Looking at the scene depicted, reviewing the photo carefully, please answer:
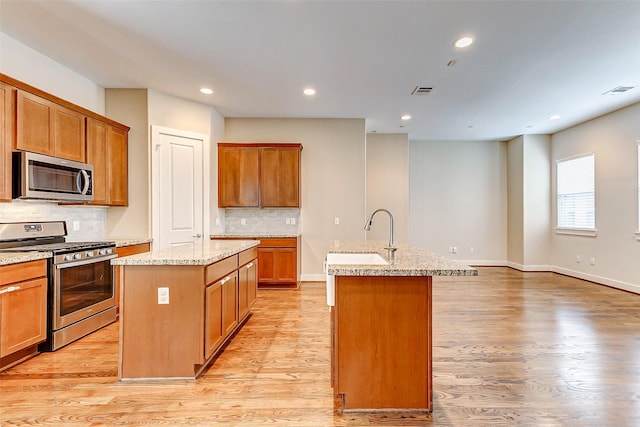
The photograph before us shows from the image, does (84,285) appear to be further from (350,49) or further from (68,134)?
(350,49)

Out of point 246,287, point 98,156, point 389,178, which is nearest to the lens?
point 246,287

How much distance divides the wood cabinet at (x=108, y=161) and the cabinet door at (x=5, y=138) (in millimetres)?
863

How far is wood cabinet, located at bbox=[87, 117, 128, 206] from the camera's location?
3.60 metres

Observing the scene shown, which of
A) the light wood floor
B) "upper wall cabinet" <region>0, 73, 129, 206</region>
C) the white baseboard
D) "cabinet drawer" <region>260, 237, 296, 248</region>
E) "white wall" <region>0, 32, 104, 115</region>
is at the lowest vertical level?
the light wood floor

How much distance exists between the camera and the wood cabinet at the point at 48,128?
2.75 metres

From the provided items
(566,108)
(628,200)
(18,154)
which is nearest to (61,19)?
(18,154)

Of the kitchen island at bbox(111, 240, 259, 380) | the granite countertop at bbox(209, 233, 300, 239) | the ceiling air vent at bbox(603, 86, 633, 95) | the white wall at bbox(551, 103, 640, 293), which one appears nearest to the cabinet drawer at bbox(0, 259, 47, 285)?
the kitchen island at bbox(111, 240, 259, 380)

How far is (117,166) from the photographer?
3986 mm

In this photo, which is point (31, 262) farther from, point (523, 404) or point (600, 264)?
point (600, 264)

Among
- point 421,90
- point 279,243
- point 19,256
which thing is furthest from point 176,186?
point 421,90

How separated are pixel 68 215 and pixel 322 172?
3.57 metres

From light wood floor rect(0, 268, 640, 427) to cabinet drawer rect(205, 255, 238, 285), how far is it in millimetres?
704

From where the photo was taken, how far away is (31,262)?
98.8 inches

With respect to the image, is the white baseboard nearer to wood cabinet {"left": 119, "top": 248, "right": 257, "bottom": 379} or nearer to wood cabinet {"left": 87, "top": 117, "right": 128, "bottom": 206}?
wood cabinet {"left": 87, "top": 117, "right": 128, "bottom": 206}
